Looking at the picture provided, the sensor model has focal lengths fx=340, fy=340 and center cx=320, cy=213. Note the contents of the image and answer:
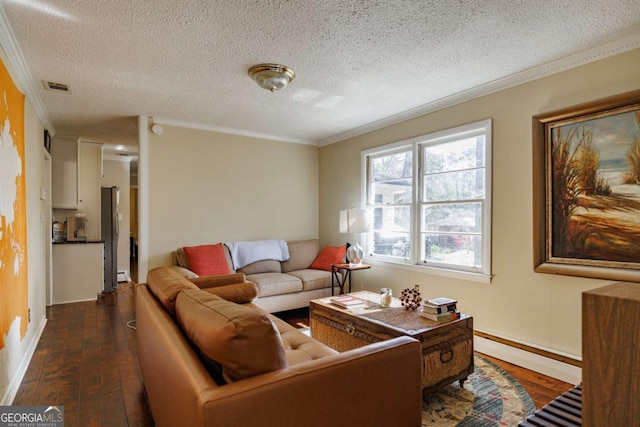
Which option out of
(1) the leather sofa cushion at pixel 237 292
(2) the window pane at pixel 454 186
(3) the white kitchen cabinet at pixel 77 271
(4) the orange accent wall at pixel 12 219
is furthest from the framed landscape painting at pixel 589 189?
(3) the white kitchen cabinet at pixel 77 271

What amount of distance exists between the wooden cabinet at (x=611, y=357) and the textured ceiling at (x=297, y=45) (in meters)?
1.98

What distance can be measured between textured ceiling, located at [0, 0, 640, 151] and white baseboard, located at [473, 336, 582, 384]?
2.42 metres

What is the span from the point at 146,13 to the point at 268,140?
3068mm

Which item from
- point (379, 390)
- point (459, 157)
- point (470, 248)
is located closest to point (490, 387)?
point (470, 248)

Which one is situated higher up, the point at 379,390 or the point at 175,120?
the point at 175,120

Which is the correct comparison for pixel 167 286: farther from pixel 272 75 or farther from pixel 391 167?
pixel 391 167

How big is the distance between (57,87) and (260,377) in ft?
11.5

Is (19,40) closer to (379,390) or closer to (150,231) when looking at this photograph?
(150,231)

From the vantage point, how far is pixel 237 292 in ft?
8.55

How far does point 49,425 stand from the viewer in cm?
195

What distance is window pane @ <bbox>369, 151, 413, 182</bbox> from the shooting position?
4191mm

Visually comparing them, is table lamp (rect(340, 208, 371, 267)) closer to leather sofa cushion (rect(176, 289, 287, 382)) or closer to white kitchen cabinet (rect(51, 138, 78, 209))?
leather sofa cushion (rect(176, 289, 287, 382))

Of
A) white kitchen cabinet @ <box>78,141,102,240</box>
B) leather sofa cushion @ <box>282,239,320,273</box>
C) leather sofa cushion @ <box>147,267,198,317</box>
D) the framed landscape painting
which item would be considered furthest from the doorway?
the framed landscape painting

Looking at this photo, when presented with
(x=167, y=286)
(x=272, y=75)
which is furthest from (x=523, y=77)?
(x=167, y=286)
